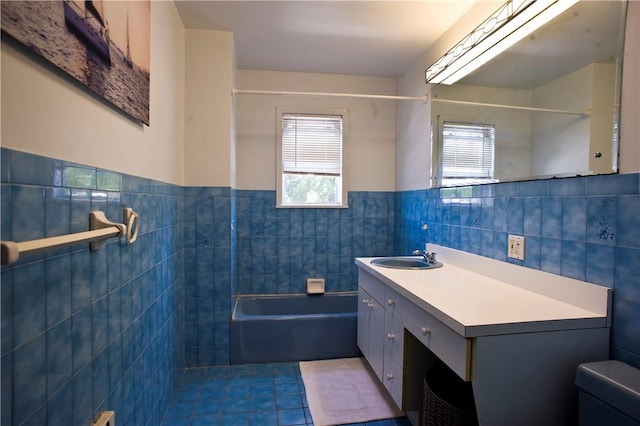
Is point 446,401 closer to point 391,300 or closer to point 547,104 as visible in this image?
point 391,300

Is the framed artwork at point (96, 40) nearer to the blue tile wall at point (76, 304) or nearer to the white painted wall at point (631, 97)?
the blue tile wall at point (76, 304)

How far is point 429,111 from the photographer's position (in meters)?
2.44

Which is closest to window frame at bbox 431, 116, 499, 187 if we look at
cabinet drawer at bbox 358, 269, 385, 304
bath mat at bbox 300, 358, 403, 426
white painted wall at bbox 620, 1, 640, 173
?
white painted wall at bbox 620, 1, 640, 173

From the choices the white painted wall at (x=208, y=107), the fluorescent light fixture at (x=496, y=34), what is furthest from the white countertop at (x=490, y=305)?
the white painted wall at (x=208, y=107)

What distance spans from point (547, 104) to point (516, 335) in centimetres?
113

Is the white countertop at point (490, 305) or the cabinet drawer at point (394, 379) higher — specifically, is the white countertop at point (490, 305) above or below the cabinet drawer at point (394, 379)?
above

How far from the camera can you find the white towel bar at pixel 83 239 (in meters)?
0.59

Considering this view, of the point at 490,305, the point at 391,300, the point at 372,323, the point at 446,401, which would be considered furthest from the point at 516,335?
the point at 372,323

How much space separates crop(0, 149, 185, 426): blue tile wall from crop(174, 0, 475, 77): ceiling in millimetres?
1333

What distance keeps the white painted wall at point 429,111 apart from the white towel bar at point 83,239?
1769 millimetres

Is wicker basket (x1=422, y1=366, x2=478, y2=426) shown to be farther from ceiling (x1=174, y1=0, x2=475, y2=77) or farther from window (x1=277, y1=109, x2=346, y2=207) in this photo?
ceiling (x1=174, y1=0, x2=475, y2=77)

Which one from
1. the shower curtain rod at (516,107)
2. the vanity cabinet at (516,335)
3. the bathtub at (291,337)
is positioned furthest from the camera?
the bathtub at (291,337)

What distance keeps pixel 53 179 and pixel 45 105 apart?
0.65 feet

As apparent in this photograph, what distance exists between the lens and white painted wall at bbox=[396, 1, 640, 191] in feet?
3.60
